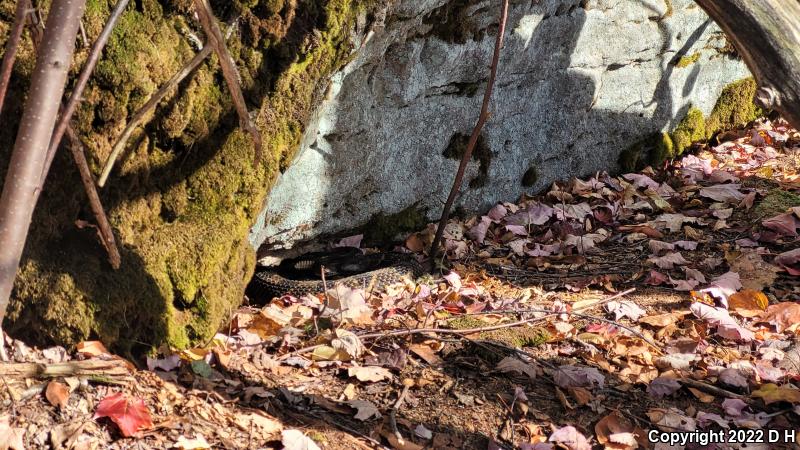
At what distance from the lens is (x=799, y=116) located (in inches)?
112

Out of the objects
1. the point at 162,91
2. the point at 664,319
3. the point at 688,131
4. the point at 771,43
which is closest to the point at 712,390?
the point at 664,319

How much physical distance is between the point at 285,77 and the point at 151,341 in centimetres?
145

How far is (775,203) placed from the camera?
553cm

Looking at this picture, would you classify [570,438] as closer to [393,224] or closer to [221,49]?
[221,49]

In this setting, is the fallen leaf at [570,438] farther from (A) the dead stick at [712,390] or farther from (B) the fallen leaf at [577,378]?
(A) the dead stick at [712,390]

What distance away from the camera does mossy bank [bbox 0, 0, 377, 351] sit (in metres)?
3.25

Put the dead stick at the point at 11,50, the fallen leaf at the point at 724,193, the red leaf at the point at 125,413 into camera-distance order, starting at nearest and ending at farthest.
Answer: the dead stick at the point at 11,50 < the red leaf at the point at 125,413 < the fallen leaf at the point at 724,193

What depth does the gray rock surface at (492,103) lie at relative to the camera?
4.79 m

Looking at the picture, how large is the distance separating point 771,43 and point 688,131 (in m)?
4.25

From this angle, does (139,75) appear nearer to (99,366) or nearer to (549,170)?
(99,366)

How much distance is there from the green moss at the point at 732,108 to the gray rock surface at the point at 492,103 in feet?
0.34

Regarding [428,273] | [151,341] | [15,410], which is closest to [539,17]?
[428,273]

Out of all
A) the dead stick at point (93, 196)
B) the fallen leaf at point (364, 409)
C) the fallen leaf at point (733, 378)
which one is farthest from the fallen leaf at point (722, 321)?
the dead stick at point (93, 196)

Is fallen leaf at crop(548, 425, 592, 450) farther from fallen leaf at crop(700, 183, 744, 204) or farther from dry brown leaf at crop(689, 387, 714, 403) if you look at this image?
fallen leaf at crop(700, 183, 744, 204)
